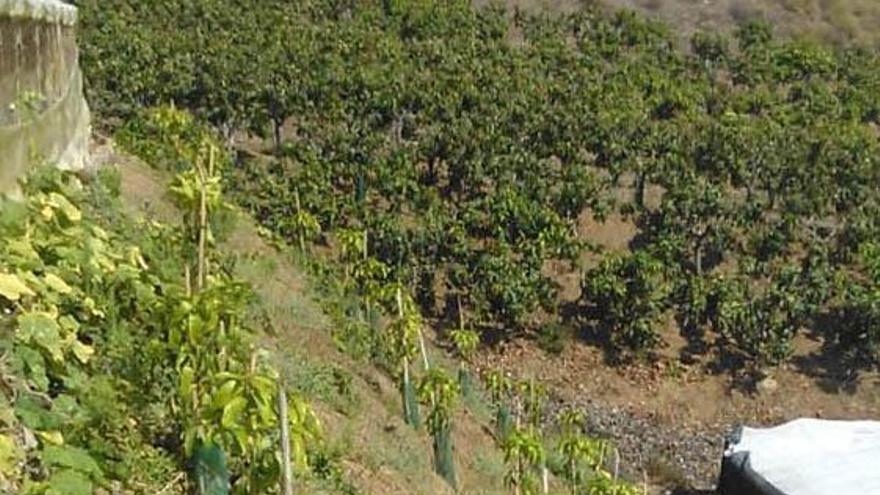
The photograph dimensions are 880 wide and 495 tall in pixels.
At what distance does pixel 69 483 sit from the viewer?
165 inches

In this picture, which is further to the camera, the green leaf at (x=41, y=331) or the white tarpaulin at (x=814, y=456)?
the white tarpaulin at (x=814, y=456)

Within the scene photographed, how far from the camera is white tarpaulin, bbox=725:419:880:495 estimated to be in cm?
1390

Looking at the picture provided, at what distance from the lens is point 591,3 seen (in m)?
44.8

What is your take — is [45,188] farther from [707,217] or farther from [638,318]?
[707,217]

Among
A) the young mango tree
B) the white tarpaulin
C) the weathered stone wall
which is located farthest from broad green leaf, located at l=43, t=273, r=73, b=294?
the white tarpaulin

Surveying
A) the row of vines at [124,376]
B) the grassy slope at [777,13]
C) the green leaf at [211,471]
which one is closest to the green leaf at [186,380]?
the row of vines at [124,376]

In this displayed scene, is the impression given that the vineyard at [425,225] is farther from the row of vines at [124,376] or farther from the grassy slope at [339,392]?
the grassy slope at [339,392]

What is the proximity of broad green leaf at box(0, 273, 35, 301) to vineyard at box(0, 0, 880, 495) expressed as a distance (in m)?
0.01

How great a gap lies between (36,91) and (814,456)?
11643mm

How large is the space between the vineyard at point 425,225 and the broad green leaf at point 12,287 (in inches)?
0.4

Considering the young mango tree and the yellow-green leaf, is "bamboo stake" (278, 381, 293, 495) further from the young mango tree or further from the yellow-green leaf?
the young mango tree

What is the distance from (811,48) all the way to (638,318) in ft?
73.4

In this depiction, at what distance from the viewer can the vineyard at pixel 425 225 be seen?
509 centimetres

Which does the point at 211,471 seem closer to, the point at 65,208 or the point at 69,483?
the point at 69,483
